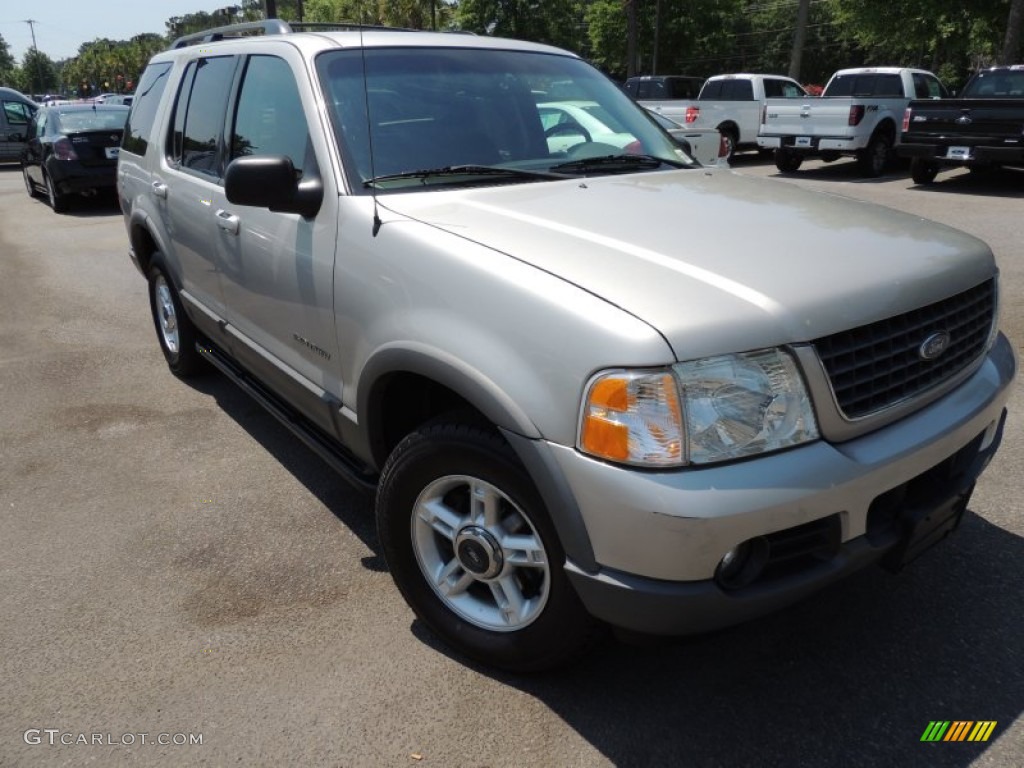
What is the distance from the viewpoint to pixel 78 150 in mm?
12750

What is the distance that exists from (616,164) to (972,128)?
10.6m

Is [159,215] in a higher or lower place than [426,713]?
higher

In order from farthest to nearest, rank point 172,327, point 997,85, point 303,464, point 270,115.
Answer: point 997,85
point 172,327
point 303,464
point 270,115

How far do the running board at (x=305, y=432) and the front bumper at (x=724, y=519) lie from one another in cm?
120

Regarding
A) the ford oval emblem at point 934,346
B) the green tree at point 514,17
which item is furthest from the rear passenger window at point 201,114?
the green tree at point 514,17

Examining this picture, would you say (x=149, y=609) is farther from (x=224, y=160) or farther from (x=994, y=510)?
(x=994, y=510)

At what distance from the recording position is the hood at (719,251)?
1.97m

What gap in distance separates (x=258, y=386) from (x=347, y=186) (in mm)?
1551

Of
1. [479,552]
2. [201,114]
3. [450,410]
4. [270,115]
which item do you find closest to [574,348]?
[450,410]

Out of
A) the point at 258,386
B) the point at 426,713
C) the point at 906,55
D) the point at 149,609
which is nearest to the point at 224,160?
the point at 258,386

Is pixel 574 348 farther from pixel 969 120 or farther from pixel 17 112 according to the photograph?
pixel 17 112

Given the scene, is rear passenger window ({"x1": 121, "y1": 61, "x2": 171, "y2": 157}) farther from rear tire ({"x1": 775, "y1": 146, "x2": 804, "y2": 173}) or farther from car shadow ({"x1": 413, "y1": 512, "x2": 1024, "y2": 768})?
rear tire ({"x1": 775, "y1": 146, "x2": 804, "y2": 173})

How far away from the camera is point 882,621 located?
274 centimetres

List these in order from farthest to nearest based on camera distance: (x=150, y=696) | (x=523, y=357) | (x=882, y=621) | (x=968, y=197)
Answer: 1. (x=968, y=197)
2. (x=882, y=621)
3. (x=150, y=696)
4. (x=523, y=357)
